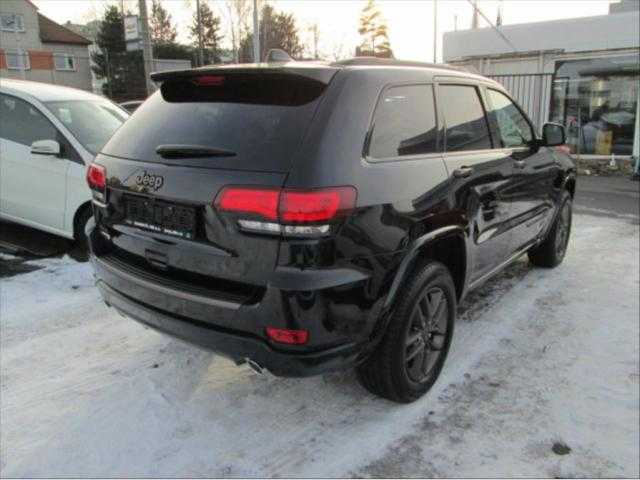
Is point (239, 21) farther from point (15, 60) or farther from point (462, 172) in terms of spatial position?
point (462, 172)

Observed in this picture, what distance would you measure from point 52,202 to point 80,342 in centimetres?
224

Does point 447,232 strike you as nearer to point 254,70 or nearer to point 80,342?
point 254,70

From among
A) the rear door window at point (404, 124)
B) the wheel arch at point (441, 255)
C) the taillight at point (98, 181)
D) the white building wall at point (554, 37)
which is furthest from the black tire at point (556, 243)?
the white building wall at point (554, 37)

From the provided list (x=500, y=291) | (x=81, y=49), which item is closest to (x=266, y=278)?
(x=500, y=291)

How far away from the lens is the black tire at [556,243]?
5.43 m

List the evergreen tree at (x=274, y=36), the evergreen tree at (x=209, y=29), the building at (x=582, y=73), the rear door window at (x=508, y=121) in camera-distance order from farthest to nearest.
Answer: the evergreen tree at (x=209, y=29), the evergreen tree at (x=274, y=36), the building at (x=582, y=73), the rear door window at (x=508, y=121)

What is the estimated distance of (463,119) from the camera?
3.60 metres

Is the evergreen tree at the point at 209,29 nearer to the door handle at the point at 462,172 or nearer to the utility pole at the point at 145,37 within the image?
the utility pole at the point at 145,37

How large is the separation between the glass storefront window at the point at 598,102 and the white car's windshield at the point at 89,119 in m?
11.6

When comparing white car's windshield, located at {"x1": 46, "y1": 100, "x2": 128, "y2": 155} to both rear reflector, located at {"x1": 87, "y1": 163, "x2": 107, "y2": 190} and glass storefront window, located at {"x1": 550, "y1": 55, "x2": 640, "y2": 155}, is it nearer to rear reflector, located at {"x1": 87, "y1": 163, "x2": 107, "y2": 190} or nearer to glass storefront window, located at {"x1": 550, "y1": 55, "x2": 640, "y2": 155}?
rear reflector, located at {"x1": 87, "y1": 163, "x2": 107, "y2": 190}

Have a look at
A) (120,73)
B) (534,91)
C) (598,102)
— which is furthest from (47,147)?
(120,73)

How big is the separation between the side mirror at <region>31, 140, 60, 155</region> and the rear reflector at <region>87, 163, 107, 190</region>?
8.06ft

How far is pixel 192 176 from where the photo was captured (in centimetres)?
258

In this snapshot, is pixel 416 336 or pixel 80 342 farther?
pixel 80 342
